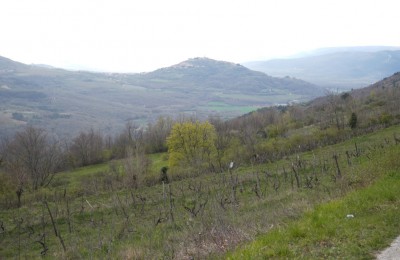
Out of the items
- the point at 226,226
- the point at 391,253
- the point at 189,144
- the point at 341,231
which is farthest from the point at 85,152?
the point at 391,253

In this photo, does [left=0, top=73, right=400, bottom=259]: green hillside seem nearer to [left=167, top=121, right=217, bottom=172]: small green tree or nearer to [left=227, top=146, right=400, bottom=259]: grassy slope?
[left=227, top=146, right=400, bottom=259]: grassy slope

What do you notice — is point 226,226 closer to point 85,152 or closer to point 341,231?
point 341,231

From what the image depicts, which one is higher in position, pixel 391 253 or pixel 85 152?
pixel 391 253

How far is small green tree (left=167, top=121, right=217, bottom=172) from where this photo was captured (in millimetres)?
58656

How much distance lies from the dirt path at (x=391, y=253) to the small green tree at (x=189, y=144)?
50.4 metres

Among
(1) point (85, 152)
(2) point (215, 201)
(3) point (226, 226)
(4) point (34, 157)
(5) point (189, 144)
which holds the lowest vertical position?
(1) point (85, 152)

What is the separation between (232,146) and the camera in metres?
62.7

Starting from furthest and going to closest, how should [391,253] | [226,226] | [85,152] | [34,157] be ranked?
[85,152]
[34,157]
[226,226]
[391,253]

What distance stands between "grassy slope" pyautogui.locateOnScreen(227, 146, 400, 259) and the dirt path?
16 centimetres

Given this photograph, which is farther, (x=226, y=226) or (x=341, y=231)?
(x=226, y=226)

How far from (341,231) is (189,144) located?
1990 inches

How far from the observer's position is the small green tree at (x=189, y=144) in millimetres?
58656

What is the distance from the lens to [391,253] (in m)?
7.54

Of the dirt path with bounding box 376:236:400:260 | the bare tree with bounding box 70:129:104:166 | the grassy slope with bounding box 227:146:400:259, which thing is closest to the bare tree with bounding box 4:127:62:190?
the bare tree with bounding box 70:129:104:166
